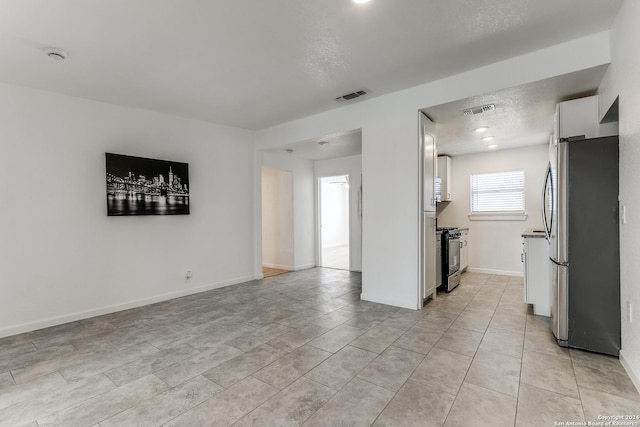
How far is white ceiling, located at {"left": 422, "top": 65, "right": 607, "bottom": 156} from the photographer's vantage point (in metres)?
3.01

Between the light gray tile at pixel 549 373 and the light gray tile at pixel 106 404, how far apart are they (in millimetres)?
2660

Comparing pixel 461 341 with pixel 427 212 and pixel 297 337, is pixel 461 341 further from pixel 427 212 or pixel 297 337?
pixel 427 212

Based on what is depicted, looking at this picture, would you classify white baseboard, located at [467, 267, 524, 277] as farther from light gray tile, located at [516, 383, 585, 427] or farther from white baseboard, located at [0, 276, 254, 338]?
white baseboard, located at [0, 276, 254, 338]

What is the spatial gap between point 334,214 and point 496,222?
6.16m

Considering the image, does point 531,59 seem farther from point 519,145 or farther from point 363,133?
point 519,145

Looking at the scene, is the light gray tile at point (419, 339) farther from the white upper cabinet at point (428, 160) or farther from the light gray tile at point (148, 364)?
the light gray tile at point (148, 364)

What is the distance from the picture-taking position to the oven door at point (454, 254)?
4.78 m

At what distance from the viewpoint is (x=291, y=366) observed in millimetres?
2432

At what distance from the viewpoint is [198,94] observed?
3814 mm

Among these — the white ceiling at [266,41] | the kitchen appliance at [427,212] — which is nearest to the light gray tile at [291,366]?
the kitchen appliance at [427,212]

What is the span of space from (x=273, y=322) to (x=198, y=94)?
293 centimetres

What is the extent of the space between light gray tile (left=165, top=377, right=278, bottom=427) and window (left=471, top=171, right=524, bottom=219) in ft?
18.9

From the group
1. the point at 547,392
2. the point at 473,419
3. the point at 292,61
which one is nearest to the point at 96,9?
the point at 292,61

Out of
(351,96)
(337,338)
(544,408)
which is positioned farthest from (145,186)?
(544,408)
